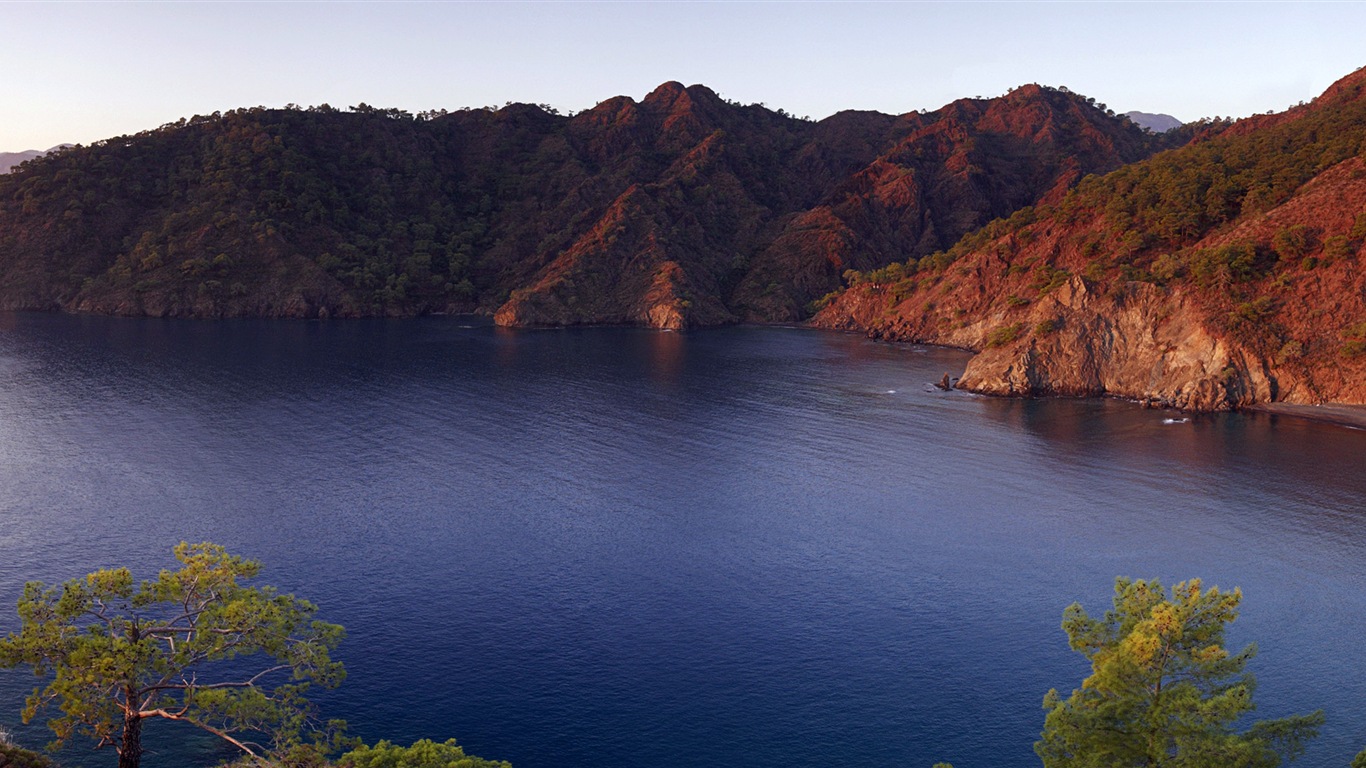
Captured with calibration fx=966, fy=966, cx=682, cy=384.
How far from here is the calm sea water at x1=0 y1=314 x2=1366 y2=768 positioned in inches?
1964

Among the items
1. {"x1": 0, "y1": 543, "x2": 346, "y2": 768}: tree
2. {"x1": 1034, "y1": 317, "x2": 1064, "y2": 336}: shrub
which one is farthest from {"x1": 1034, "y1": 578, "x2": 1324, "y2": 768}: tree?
{"x1": 1034, "y1": 317, "x2": 1064, "y2": 336}: shrub

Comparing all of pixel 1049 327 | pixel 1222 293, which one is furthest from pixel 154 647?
pixel 1222 293

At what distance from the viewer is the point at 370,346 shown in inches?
7416

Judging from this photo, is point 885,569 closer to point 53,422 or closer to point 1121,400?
point 1121,400

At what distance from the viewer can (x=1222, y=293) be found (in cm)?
13162

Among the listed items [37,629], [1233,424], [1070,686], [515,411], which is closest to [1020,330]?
[1233,424]

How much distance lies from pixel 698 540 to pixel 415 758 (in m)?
41.8

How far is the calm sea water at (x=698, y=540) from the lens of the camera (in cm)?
4988

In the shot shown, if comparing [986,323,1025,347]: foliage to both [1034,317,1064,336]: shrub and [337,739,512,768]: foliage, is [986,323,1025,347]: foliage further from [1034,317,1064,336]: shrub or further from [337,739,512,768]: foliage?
[337,739,512,768]: foliage

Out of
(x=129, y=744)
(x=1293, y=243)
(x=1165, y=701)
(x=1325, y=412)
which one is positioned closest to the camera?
(x=1165, y=701)

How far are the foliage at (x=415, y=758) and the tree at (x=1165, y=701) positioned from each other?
21642 millimetres

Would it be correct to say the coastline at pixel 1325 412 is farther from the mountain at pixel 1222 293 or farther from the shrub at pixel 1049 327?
the shrub at pixel 1049 327

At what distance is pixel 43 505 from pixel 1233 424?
408 feet

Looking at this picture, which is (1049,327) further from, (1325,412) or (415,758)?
(415,758)
